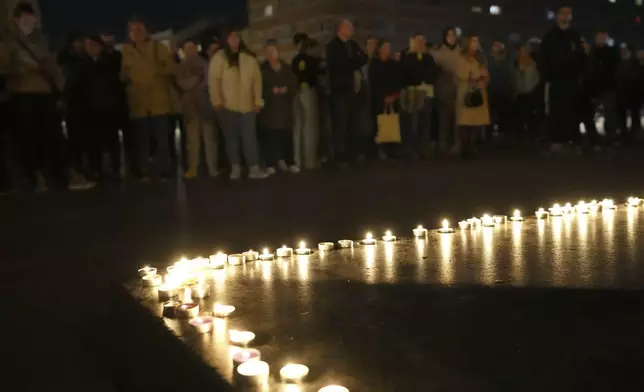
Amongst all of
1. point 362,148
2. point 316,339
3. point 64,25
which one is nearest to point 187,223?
point 316,339

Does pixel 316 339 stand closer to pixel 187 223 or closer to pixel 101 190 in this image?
pixel 187 223

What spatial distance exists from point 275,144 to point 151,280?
5280 mm

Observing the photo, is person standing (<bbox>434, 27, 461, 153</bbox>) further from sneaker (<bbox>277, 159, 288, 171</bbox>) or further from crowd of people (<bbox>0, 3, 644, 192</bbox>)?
sneaker (<bbox>277, 159, 288, 171</bbox>)

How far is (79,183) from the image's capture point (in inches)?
264

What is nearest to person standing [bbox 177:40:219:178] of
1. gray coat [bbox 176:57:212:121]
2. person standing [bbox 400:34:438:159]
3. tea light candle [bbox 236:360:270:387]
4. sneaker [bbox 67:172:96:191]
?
gray coat [bbox 176:57:212:121]

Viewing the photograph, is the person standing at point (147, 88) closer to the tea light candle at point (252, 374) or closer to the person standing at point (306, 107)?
the person standing at point (306, 107)

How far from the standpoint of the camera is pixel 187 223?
4.61 meters

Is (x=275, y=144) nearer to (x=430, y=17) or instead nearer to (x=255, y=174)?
(x=255, y=174)

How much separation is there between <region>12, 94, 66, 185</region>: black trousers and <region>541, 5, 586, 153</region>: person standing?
5561 millimetres

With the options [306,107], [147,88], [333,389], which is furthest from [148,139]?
[333,389]

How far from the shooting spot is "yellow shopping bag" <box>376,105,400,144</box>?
27.4 ft

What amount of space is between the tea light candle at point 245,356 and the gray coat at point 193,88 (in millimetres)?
5699

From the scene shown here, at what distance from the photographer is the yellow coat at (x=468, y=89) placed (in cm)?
827

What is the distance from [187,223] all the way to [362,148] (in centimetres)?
420
